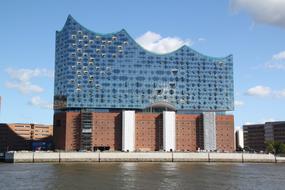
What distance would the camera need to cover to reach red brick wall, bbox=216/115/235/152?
190m

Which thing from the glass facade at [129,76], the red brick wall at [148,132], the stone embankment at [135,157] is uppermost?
the glass facade at [129,76]

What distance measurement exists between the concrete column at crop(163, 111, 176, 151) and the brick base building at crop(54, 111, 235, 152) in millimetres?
529

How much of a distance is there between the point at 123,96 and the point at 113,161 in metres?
31.3

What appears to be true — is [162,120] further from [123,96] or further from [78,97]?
[78,97]

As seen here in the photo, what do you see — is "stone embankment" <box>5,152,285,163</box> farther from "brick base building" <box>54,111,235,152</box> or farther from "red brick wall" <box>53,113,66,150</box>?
"red brick wall" <box>53,113,66,150</box>

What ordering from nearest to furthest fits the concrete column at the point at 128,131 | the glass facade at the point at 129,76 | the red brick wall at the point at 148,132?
the concrete column at the point at 128,131
the red brick wall at the point at 148,132
the glass facade at the point at 129,76

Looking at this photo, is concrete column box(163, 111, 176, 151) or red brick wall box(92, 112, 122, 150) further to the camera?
concrete column box(163, 111, 176, 151)

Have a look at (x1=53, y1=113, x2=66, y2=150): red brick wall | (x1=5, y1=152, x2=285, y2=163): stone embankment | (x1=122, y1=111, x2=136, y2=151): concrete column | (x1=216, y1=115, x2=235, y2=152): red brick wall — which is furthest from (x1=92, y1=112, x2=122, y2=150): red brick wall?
(x1=216, y1=115, x2=235, y2=152): red brick wall

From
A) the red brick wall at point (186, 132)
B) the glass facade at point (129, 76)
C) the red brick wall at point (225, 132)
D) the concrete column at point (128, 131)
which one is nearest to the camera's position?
the concrete column at point (128, 131)

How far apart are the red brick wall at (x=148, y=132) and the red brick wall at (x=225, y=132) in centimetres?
2439

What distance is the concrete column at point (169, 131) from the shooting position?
598ft

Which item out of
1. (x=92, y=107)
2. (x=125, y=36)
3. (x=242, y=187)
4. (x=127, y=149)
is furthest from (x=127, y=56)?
(x=242, y=187)

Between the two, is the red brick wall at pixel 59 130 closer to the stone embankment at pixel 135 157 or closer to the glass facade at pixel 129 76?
the glass facade at pixel 129 76

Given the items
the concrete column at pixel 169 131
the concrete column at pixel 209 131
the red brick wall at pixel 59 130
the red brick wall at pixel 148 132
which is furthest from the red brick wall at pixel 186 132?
the red brick wall at pixel 59 130
